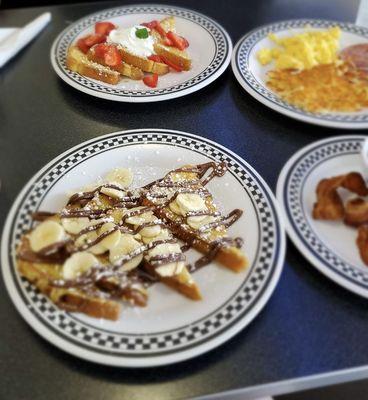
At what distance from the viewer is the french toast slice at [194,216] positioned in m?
1.10

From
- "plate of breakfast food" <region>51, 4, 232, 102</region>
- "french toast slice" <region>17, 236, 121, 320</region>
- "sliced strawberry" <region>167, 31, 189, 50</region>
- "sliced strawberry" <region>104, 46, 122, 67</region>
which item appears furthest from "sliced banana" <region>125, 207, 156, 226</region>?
"sliced strawberry" <region>167, 31, 189, 50</region>

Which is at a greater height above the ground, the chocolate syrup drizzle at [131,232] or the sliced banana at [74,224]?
the sliced banana at [74,224]

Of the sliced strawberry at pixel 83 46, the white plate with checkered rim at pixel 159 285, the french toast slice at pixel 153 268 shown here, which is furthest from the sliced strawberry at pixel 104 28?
the french toast slice at pixel 153 268

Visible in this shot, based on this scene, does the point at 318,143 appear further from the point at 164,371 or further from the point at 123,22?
the point at 123,22

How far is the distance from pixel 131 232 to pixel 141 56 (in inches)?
33.7

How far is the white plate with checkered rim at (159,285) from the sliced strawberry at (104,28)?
2.27 ft

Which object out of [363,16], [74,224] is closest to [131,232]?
[74,224]

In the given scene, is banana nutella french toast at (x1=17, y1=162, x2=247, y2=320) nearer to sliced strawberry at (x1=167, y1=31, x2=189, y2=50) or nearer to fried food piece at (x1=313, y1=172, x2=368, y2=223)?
fried food piece at (x1=313, y1=172, x2=368, y2=223)

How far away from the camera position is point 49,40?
1.91m

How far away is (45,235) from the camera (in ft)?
3.42

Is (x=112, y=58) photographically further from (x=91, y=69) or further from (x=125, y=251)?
(x=125, y=251)

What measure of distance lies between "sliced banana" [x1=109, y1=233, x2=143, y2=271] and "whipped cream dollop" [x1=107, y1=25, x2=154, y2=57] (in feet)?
2.95

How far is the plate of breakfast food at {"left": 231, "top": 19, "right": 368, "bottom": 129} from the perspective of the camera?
1527 mm

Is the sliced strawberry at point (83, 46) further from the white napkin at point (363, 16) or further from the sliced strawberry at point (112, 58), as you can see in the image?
the white napkin at point (363, 16)
